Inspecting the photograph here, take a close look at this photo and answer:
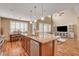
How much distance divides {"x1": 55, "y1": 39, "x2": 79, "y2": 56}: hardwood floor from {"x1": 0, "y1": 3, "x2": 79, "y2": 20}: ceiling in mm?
828

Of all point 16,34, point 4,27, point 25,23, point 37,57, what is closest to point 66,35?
point 37,57

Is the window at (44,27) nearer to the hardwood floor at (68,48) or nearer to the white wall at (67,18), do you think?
the white wall at (67,18)

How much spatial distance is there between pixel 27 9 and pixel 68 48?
1347 mm

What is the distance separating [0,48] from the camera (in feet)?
8.96

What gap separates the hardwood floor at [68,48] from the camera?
252cm

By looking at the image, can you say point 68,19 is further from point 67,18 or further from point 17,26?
point 17,26

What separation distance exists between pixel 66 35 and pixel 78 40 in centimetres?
30

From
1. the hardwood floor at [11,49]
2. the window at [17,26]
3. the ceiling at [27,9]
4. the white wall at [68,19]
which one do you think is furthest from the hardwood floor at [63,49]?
the ceiling at [27,9]

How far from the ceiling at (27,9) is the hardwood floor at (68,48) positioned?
0.83 meters

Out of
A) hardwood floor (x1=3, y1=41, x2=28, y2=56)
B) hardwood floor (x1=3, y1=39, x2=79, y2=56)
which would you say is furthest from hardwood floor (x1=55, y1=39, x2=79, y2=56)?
hardwood floor (x1=3, y1=41, x2=28, y2=56)

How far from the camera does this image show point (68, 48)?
2.63 m

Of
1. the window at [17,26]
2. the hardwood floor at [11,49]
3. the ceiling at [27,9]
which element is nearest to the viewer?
the ceiling at [27,9]

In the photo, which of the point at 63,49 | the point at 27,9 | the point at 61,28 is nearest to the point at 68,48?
the point at 63,49

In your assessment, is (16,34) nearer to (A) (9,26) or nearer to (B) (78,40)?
(A) (9,26)
